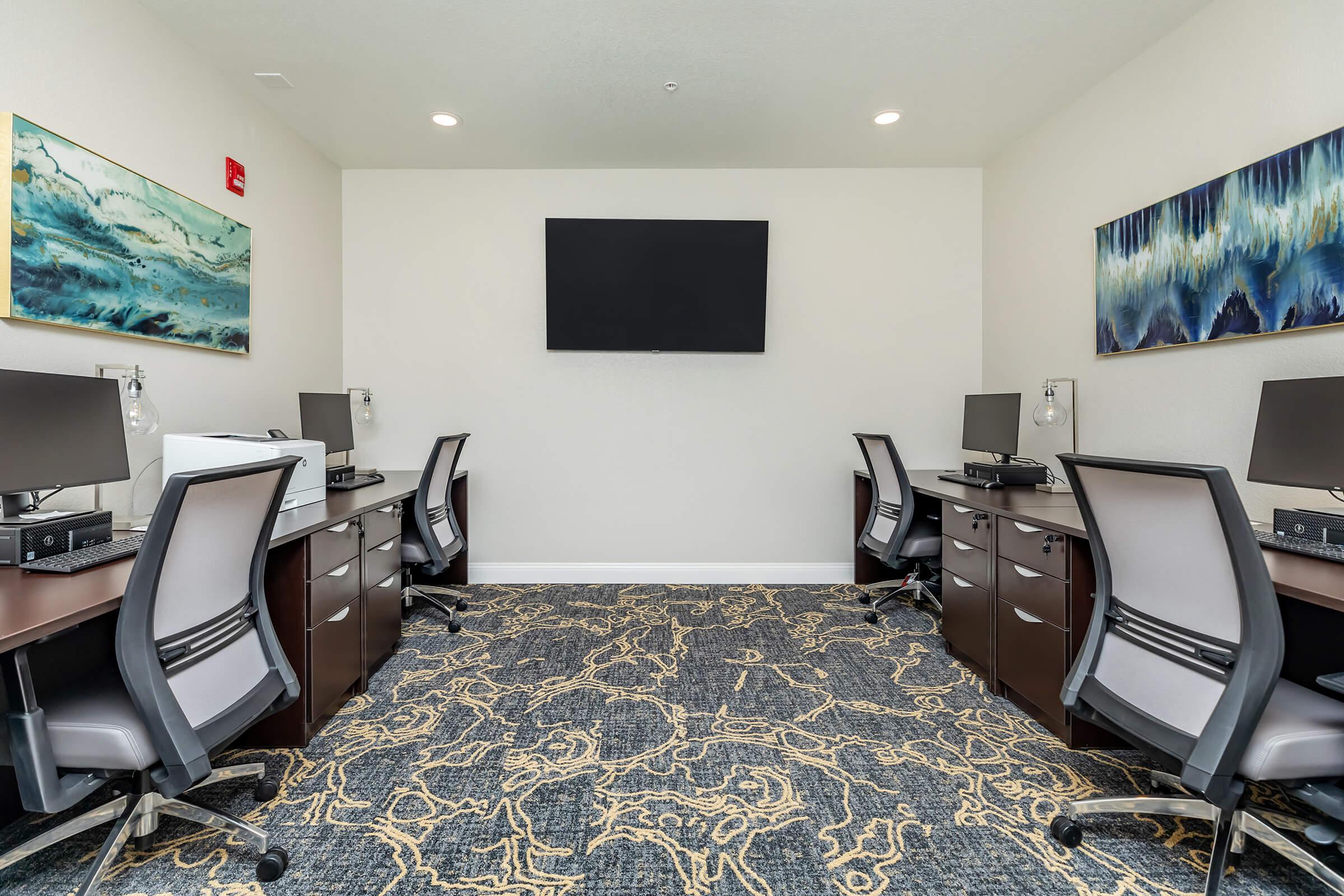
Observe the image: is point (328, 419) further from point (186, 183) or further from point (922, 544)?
point (922, 544)

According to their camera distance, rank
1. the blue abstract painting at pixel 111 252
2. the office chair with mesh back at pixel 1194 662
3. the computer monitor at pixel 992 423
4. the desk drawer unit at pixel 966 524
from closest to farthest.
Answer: the office chair with mesh back at pixel 1194 662 < the blue abstract painting at pixel 111 252 < the desk drawer unit at pixel 966 524 < the computer monitor at pixel 992 423

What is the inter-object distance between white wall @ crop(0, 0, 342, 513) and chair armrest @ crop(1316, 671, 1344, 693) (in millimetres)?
3581

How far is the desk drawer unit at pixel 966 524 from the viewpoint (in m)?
2.57

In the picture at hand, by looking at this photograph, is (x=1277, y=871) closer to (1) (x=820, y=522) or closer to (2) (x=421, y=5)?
(1) (x=820, y=522)

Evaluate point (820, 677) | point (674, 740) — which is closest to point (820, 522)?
point (820, 677)

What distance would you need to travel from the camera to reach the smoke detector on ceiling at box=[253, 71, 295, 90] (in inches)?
113

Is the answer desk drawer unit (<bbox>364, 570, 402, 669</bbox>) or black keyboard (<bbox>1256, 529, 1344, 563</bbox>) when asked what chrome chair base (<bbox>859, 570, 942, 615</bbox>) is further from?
desk drawer unit (<bbox>364, 570, 402, 669</bbox>)

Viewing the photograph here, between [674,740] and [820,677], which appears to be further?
[820,677]

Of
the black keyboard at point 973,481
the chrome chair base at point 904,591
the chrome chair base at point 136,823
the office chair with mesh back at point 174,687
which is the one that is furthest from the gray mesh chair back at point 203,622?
the black keyboard at point 973,481

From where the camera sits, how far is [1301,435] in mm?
1828

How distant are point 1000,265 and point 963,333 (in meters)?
0.48

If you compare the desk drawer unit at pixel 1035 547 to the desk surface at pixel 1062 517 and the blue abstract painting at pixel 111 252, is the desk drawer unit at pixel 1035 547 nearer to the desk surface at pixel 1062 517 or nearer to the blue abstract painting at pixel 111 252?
the desk surface at pixel 1062 517

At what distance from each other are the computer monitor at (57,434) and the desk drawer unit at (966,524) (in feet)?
10.6

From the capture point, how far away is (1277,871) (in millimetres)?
1488
